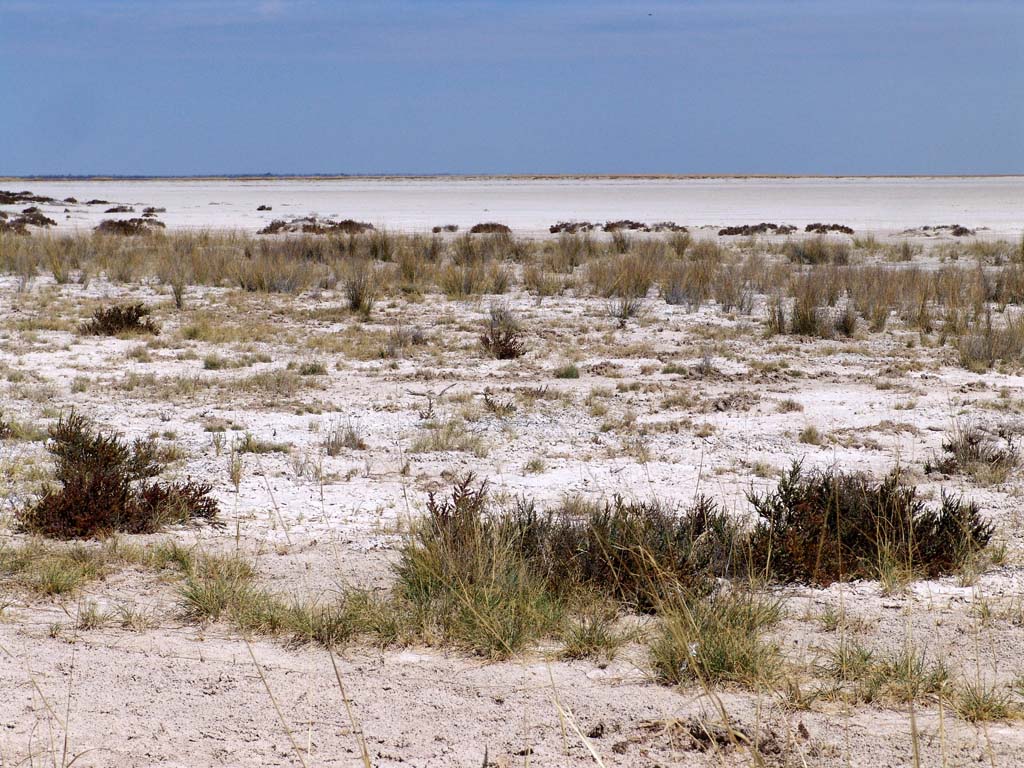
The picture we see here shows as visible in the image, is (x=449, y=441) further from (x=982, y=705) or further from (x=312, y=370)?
(x=982, y=705)

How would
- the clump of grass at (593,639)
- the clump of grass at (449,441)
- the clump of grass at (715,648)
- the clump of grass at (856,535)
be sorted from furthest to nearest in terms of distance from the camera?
1. the clump of grass at (449,441)
2. the clump of grass at (856,535)
3. the clump of grass at (593,639)
4. the clump of grass at (715,648)

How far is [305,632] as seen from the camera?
407cm

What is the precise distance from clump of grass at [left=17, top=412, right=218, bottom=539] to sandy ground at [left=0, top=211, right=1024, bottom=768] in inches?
8.2

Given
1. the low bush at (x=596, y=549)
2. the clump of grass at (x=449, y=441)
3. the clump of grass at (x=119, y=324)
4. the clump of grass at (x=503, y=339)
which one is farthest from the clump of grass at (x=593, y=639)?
the clump of grass at (x=119, y=324)

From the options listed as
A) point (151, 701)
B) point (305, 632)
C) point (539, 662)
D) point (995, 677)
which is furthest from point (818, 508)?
point (151, 701)

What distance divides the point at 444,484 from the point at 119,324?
6.86m

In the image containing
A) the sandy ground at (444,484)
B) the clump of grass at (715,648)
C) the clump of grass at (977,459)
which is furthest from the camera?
the clump of grass at (977,459)

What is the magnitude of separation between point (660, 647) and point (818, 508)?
5.98ft

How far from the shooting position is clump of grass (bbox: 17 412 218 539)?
17.5 feet

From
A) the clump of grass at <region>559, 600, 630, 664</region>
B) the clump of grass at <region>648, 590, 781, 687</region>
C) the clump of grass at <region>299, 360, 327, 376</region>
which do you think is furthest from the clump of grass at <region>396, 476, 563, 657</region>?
the clump of grass at <region>299, 360, 327, 376</region>

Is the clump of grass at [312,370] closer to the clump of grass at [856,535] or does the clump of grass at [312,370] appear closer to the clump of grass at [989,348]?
the clump of grass at [856,535]

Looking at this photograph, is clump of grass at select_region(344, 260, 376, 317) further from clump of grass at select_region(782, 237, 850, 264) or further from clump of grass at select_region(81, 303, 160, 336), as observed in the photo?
clump of grass at select_region(782, 237, 850, 264)

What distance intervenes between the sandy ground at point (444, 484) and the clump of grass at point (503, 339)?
0.63 feet

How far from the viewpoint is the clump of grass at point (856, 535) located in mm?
4906
